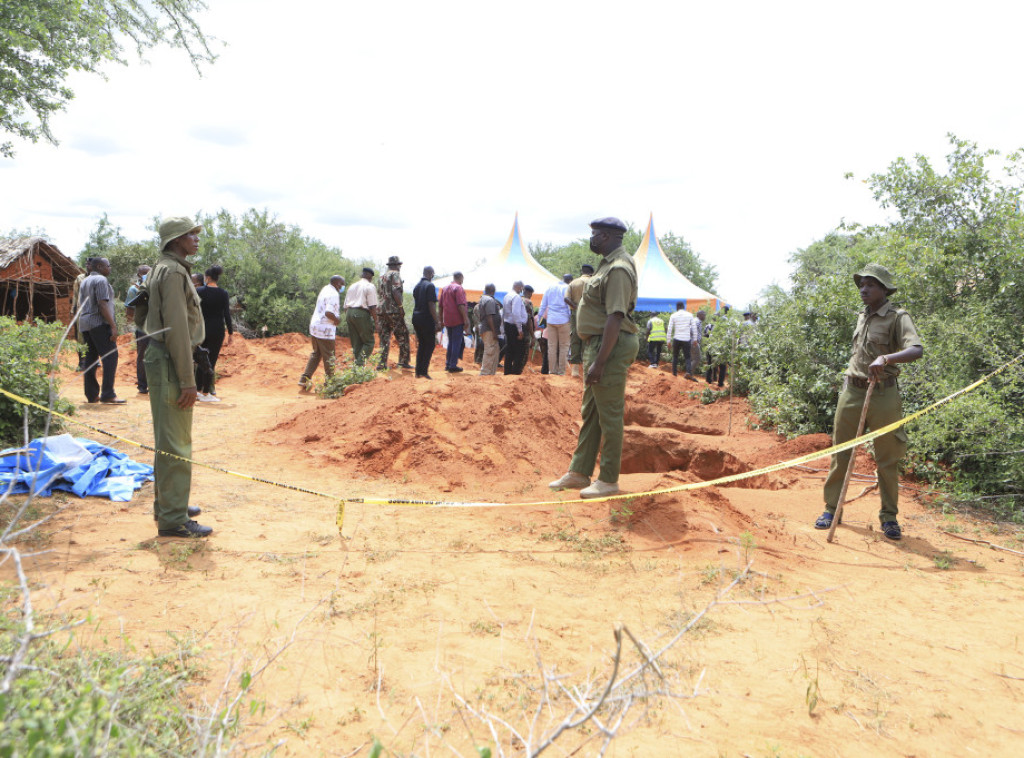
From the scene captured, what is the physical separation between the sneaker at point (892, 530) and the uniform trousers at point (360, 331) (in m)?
7.93

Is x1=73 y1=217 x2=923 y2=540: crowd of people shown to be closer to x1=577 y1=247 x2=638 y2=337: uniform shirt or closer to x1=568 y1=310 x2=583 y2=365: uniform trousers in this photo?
x1=577 y1=247 x2=638 y2=337: uniform shirt

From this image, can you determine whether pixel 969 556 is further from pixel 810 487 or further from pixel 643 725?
pixel 643 725

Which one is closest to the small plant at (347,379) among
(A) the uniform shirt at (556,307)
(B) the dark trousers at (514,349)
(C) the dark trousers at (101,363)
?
(C) the dark trousers at (101,363)

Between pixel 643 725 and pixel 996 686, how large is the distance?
5.76ft

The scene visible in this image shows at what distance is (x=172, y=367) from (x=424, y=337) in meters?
6.90

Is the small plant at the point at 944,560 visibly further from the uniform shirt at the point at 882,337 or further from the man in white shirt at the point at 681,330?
the man in white shirt at the point at 681,330

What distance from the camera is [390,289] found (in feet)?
37.7

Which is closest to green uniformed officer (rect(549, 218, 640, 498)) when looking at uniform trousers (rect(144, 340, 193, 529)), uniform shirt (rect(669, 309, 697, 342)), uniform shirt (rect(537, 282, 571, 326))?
uniform trousers (rect(144, 340, 193, 529))

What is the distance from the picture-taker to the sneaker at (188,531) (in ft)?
14.8

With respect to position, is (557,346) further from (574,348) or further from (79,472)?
(79,472)

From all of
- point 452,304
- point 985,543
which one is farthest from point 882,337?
point 452,304

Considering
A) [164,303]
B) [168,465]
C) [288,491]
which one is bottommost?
[288,491]

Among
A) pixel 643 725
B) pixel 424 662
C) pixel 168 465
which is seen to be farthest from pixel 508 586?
pixel 168 465

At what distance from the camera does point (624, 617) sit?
361 centimetres
